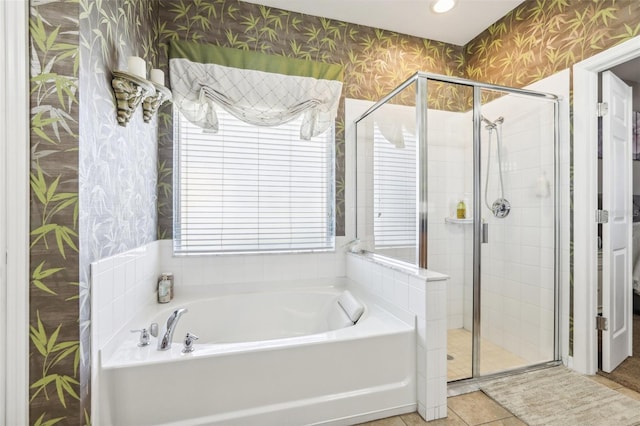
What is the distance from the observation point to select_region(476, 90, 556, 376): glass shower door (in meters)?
2.14

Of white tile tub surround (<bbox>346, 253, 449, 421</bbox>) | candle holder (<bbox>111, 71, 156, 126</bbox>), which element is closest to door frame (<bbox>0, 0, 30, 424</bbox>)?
candle holder (<bbox>111, 71, 156, 126</bbox>)

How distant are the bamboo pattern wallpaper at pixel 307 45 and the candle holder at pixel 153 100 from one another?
402mm

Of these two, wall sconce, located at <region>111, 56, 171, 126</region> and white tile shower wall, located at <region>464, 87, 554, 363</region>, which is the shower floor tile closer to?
white tile shower wall, located at <region>464, 87, 554, 363</region>

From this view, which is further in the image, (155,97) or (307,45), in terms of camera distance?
(307,45)

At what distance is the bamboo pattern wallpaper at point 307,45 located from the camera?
2275 millimetres

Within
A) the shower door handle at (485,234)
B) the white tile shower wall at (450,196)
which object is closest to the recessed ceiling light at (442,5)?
the white tile shower wall at (450,196)

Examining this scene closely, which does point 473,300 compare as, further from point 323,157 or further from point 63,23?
point 63,23

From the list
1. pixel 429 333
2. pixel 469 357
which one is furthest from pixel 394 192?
pixel 469 357

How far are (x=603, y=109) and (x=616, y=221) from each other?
28.7 inches

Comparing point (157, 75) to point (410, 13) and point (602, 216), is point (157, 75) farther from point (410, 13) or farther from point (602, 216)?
point (602, 216)

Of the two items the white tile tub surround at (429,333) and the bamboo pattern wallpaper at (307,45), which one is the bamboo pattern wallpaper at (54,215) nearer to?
the bamboo pattern wallpaper at (307,45)

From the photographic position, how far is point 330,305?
2.32 m

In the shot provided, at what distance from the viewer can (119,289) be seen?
60.5 inches

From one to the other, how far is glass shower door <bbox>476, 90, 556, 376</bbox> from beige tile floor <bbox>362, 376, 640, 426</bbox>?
0.43 m
